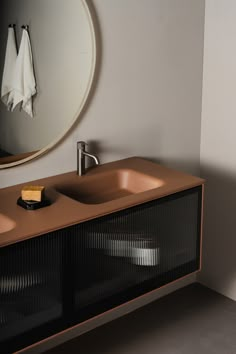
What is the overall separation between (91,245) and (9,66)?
2.23 feet

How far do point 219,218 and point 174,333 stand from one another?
60cm

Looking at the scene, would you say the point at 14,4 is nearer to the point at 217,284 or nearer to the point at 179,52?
the point at 179,52

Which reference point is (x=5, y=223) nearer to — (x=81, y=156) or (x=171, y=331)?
(x=81, y=156)

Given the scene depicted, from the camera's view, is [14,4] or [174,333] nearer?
[14,4]

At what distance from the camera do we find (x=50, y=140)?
2.21 metres

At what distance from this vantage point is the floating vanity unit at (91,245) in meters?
1.79

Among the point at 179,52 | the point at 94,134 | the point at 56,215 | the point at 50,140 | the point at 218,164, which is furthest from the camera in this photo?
the point at 218,164

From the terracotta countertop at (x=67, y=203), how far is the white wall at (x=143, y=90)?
8 cm

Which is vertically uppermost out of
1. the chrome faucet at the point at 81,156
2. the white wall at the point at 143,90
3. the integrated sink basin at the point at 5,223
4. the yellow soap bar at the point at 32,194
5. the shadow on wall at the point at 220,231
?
the white wall at the point at 143,90

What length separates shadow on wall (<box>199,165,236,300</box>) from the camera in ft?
9.14

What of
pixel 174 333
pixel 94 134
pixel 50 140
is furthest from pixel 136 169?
pixel 174 333

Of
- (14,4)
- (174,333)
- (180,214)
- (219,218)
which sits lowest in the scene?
(174,333)

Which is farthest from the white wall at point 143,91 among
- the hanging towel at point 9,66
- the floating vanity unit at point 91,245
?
the hanging towel at point 9,66

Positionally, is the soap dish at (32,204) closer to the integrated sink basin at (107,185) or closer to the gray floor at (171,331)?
the integrated sink basin at (107,185)
